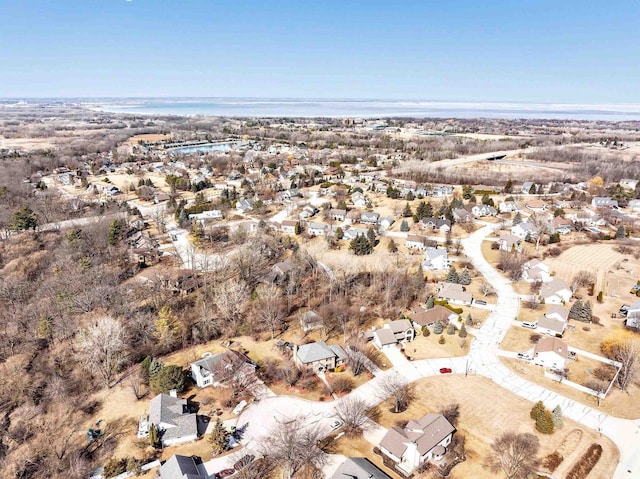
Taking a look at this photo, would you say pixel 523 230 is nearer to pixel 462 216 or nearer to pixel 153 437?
pixel 462 216

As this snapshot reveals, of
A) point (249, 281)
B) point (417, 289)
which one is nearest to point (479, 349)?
point (417, 289)

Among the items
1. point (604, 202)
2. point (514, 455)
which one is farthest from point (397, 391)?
point (604, 202)

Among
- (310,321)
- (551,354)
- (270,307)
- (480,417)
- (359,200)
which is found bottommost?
(480,417)

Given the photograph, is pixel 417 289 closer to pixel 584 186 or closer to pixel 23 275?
pixel 23 275

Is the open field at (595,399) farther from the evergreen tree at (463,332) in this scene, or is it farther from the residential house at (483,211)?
the residential house at (483,211)

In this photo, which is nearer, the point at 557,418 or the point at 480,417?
the point at 557,418

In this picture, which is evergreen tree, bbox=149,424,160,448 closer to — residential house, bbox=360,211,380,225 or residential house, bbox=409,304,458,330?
residential house, bbox=409,304,458,330

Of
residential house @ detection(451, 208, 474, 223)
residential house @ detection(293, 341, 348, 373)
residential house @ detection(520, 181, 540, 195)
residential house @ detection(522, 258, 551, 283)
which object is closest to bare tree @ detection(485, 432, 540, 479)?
residential house @ detection(293, 341, 348, 373)
